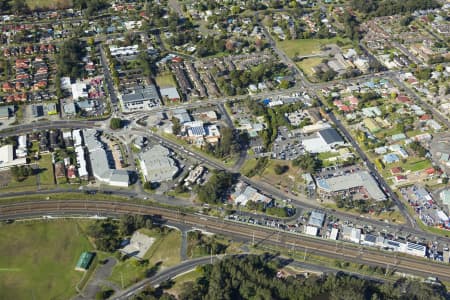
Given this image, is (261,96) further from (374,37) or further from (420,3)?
(420,3)

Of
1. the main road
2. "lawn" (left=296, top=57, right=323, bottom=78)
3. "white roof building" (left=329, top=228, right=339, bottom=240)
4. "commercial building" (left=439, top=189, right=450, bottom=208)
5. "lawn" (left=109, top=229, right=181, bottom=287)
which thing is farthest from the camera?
"lawn" (left=296, top=57, right=323, bottom=78)

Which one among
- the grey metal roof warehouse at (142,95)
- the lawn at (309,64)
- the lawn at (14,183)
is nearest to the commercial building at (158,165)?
the grey metal roof warehouse at (142,95)

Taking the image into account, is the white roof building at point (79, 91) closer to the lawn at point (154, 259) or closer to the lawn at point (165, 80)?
the lawn at point (165, 80)

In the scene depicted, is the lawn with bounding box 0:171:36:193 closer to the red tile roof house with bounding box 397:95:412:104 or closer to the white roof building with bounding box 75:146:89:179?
the white roof building with bounding box 75:146:89:179

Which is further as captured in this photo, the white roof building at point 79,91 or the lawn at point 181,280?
the white roof building at point 79,91

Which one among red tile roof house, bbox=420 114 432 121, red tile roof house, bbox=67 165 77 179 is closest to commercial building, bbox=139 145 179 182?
red tile roof house, bbox=67 165 77 179

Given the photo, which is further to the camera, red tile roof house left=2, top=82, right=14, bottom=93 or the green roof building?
red tile roof house left=2, top=82, right=14, bottom=93
